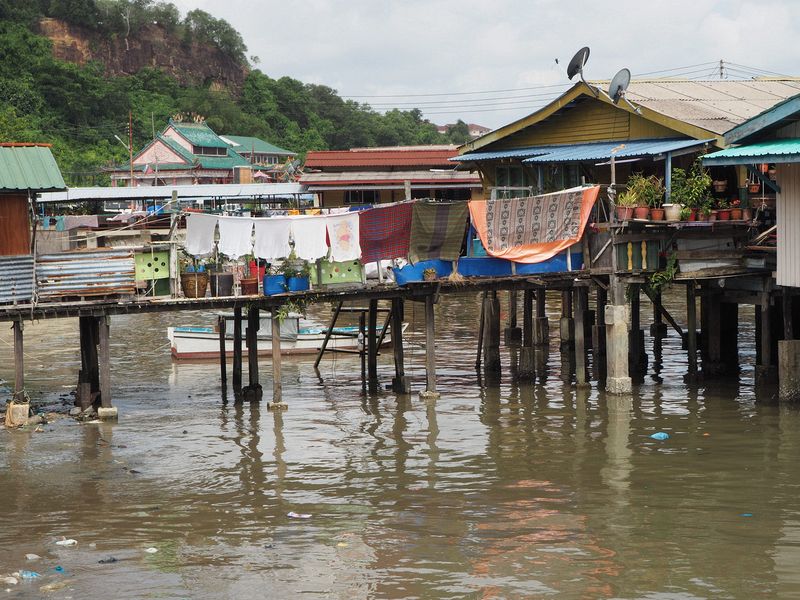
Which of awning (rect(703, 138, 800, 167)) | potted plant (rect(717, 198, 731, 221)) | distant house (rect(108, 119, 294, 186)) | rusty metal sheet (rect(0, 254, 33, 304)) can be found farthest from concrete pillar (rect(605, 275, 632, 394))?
distant house (rect(108, 119, 294, 186))

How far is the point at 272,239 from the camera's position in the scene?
24.2 metres

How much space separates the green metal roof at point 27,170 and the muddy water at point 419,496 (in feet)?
15.4

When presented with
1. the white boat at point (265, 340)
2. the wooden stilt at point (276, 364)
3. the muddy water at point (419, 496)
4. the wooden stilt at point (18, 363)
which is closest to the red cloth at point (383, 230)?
the wooden stilt at point (276, 364)

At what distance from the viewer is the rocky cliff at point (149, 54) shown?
98.5 m

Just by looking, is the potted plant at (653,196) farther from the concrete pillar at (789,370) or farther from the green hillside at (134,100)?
the green hillside at (134,100)

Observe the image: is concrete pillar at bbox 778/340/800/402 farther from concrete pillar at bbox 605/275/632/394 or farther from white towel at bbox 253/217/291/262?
white towel at bbox 253/217/291/262

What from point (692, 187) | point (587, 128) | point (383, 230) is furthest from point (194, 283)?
point (692, 187)

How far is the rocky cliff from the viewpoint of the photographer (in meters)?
98.5

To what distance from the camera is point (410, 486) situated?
1819 cm

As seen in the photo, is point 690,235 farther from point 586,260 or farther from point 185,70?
point 185,70

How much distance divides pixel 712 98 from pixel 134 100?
70.2 metres

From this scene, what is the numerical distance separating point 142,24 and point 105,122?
88.1 feet

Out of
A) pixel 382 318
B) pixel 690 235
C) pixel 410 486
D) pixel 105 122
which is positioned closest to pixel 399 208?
pixel 690 235

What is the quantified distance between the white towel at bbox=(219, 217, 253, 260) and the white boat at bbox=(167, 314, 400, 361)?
29.7ft
